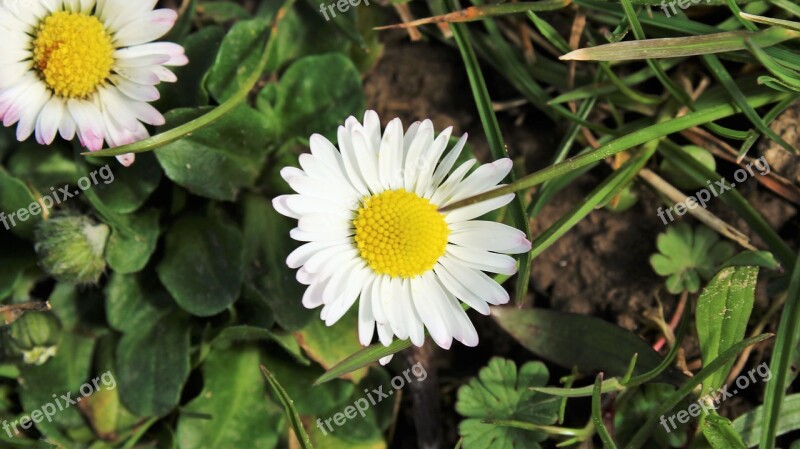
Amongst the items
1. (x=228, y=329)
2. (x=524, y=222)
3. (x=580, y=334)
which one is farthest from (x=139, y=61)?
(x=580, y=334)

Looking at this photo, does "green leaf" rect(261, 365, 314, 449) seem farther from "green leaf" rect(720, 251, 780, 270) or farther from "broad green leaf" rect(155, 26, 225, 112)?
"green leaf" rect(720, 251, 780, 270)

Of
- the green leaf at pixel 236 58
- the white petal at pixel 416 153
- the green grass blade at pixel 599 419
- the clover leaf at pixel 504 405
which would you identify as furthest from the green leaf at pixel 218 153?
the green grass blade at pixel 599 419

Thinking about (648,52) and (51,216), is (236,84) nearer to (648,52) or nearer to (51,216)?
→ (51,216)

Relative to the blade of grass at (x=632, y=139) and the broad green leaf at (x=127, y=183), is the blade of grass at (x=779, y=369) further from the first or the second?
A: the broad green leaf at (x=127, y=183)

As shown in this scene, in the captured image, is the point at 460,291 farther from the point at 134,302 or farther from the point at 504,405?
the point at 134,302

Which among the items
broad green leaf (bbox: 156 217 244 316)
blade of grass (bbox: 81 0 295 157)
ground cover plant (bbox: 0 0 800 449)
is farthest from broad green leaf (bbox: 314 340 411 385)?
blade of grass (bbox: 81 0 295 157)
